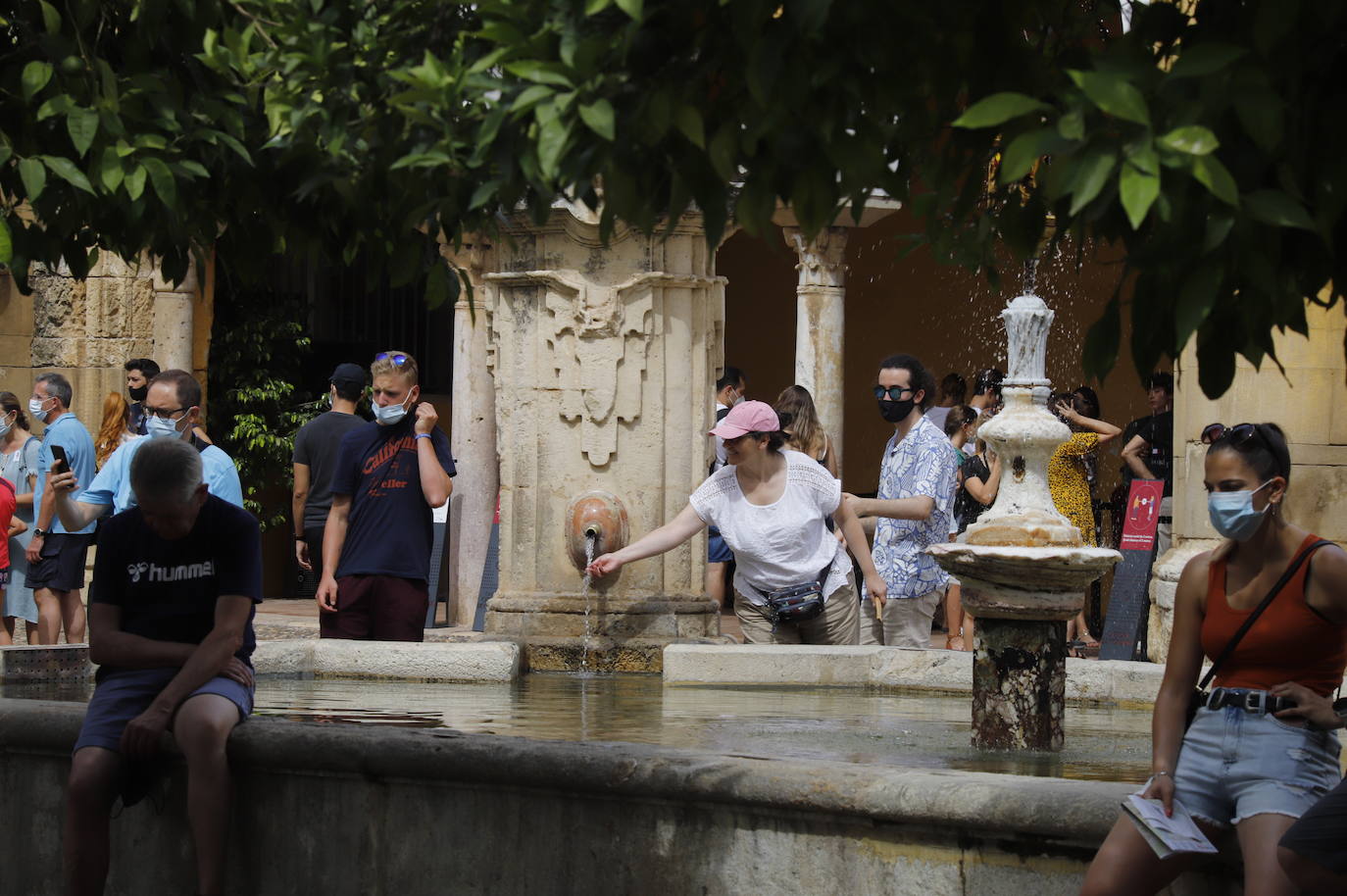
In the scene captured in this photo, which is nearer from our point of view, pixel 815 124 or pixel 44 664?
pixel 815 124

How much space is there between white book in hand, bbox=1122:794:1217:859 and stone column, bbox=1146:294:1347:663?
587cm

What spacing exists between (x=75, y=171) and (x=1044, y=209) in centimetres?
201

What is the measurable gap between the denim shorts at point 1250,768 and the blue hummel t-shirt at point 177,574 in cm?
265

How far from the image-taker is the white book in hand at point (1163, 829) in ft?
13.9

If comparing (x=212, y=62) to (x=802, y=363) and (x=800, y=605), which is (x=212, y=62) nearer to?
(x=800, y=605)

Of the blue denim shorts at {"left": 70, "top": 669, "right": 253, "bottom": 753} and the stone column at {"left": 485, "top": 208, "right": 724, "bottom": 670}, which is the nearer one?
the blue denim shorts at {"left": 70, "top": 669, "right": 253, "bottom": 753}

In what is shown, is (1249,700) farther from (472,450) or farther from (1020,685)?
(472,450)

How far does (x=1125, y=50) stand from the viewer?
3203 mm

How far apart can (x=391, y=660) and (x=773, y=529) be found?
166 centimetres

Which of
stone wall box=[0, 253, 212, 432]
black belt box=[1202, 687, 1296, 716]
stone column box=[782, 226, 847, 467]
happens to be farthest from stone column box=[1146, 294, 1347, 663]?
stone wall box=[0, 253, 212, 432]

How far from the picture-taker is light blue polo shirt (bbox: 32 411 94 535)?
37.3ft

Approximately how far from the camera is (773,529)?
818 centimetres

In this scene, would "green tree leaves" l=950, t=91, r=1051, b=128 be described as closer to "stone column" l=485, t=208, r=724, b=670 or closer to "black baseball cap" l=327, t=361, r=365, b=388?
"black baseball cap" l=327, t=361, r=365, b=388

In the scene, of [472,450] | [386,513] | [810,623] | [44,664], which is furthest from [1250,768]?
[472,450]
